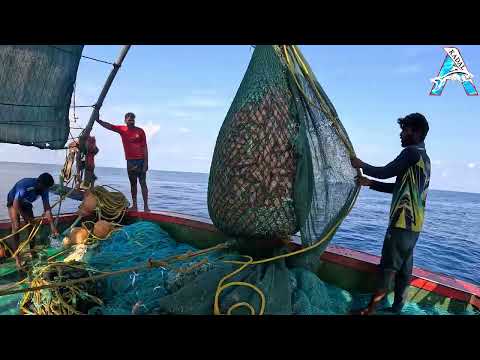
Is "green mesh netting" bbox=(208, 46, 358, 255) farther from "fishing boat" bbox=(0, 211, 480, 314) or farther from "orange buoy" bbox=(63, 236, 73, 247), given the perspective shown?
"orange buoy" bbox=(63, 236, 73, 247)

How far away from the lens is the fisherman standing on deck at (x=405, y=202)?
2.51 metres

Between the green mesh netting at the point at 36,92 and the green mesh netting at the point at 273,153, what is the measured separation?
3.06 meters

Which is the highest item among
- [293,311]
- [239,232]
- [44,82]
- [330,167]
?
[44,82]

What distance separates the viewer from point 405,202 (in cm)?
252

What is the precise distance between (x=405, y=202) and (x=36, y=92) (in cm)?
466

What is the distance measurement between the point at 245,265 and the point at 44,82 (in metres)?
3.93

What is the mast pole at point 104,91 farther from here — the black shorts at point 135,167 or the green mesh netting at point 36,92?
the black shorts at point 135,167

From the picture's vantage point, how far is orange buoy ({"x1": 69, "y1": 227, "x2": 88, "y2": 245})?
407 centimetres

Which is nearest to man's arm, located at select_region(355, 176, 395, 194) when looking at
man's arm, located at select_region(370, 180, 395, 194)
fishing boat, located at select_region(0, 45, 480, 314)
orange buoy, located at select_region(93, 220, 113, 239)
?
man's arm, located at select_region(370, 180, 395, 194)

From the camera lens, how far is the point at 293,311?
2.29 m
